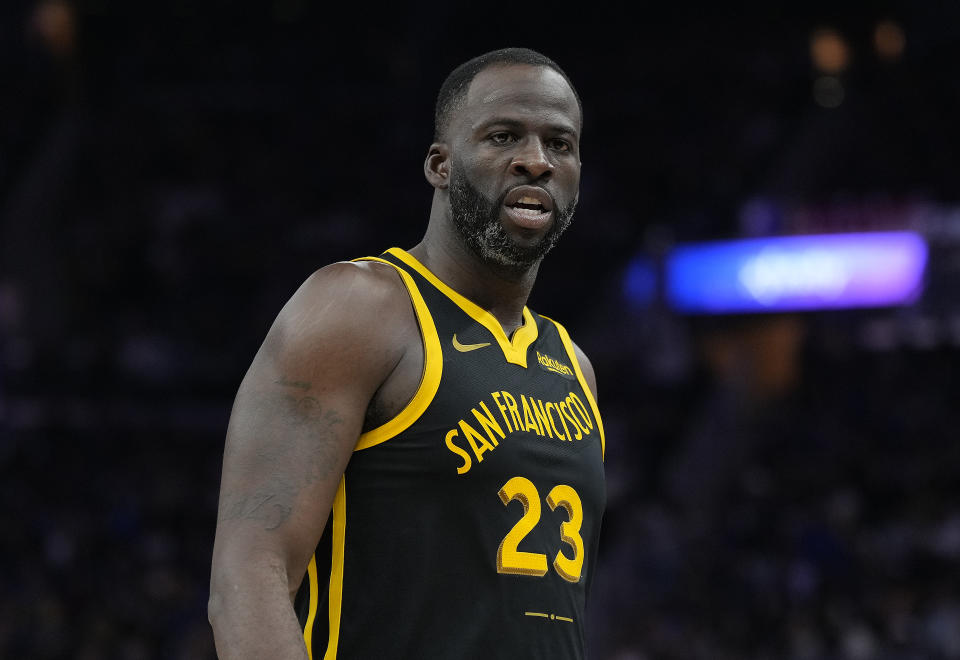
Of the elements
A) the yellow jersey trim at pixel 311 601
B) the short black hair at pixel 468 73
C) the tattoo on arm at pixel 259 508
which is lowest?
the yellow jersey trim at pixel 311 601

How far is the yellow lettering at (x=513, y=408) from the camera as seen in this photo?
2.71 m

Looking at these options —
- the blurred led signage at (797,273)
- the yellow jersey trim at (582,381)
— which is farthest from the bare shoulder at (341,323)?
the blurred led signage at (797,273)

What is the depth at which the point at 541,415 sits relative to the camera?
2805mm

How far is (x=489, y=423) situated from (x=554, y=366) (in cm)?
43

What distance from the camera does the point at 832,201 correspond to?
58.1ft

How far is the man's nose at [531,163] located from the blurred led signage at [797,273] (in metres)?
14.7

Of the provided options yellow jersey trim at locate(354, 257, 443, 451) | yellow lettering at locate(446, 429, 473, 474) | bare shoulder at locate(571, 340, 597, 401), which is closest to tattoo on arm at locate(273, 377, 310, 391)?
yellow jersey trim at locate(354, 257, 443, 451)

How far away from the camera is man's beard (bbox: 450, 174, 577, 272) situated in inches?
111

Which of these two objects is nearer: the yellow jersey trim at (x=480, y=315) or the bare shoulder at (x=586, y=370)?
the yellow jersey trim at (x=480, y=315)

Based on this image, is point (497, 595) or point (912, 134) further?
point (912, 134)

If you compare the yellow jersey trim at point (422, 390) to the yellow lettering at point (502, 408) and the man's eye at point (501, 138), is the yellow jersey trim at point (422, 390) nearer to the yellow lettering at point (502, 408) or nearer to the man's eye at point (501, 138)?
the yellow lettering at point (502, 408)

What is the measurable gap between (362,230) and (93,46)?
5.95 meters

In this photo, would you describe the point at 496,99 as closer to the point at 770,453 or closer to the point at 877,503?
the point at 877,503

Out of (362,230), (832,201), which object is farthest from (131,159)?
(832,201)
